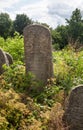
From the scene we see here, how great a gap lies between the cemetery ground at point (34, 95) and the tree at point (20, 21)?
38012 millimetres

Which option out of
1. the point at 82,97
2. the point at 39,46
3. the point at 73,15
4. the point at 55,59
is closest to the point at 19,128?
the point at 82,97

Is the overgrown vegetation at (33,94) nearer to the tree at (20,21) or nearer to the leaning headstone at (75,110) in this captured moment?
the leaning headstone at (75,110)

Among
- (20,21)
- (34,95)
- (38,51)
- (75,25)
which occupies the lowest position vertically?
(34,95)

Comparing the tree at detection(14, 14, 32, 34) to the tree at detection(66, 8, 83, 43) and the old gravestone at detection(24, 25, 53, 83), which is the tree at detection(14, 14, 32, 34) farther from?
the old gravestone at detection(24, 25, 53, 83)

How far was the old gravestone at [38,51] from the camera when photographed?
26.7ft

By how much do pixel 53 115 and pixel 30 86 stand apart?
233 cm

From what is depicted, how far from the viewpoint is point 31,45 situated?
8.21m

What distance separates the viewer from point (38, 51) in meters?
8.18

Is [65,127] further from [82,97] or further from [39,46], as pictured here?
[39,46]

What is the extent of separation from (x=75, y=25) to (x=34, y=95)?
3370 centimetres

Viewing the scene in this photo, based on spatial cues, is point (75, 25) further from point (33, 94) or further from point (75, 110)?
point (75, 110)

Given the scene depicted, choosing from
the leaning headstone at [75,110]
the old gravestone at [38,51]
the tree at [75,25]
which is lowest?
the leaning headstone at [75,110]

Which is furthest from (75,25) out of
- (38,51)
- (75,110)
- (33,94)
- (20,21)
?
(75,110)

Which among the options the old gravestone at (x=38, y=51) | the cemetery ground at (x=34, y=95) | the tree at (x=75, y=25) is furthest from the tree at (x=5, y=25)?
the old gravestone at (x=38, y=51)
